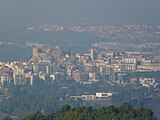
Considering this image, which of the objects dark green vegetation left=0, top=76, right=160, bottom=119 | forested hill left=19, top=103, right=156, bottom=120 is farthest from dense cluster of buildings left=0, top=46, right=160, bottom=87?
forested hill left=19, top=103, right=156, bottom=120

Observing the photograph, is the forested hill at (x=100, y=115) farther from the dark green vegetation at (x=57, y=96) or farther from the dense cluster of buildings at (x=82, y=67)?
the dense cluster of buildings at (x=82, y=67)

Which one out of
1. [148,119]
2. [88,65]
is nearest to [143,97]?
[88,65]

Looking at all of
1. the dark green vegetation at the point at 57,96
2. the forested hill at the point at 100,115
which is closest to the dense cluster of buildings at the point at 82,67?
the dark green vegetation at the point at 57,96

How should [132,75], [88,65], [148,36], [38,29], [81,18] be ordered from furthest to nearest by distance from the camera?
1. [81,18]
2. [38,29]
3. [148,36]
4. [88,65]
5. [132,75]

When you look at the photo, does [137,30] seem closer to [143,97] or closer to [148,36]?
[148,36]

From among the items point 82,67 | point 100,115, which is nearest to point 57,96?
point 82,67

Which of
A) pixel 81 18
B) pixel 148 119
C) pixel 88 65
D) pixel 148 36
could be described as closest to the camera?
pixel 148 119

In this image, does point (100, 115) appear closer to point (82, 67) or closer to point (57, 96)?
point (57, 96)

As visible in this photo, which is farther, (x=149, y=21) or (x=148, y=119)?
(x=149, y=21)
